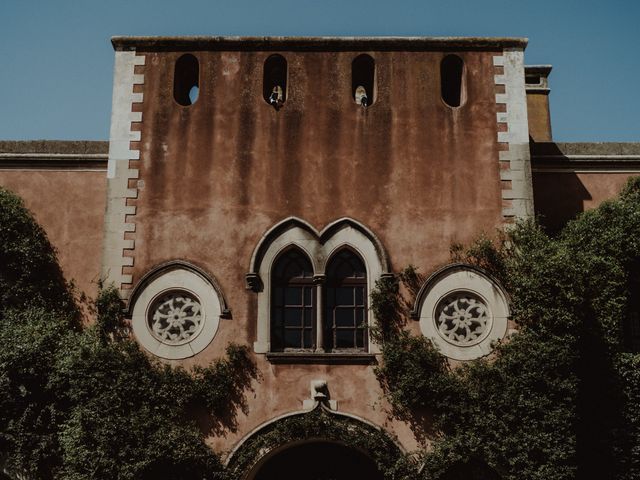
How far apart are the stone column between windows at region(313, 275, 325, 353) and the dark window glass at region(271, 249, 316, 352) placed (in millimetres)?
137

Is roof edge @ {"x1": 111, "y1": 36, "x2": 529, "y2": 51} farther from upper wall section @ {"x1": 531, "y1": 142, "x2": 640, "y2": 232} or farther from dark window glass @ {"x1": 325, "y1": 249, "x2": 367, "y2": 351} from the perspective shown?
dark window glass @ {"x1": 325, "y1": 249, "x2": 367, "y2": 351}

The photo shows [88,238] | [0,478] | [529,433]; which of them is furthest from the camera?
[88,238]

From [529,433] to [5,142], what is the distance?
36.8ft

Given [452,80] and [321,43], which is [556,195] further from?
[321,43]

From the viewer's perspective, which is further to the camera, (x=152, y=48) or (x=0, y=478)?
(x=152, y=48)

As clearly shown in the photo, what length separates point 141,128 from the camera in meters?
16.4

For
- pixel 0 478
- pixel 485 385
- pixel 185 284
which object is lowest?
pixel 0 478

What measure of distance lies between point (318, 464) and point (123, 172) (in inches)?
249

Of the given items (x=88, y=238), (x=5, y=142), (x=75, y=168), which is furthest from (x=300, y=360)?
(x=5, y=142)

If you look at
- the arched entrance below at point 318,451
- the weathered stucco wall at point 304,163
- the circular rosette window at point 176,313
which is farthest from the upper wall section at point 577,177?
the circular rosette window at point 176,313

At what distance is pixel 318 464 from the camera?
15.2 meters

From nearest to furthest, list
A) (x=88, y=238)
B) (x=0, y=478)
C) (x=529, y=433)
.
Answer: (x=529, y=433)
(x=0, y=478)
(x=88, y=238)

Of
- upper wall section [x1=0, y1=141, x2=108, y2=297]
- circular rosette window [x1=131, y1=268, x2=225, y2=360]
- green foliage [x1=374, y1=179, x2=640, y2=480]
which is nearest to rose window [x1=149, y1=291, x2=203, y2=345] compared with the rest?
circular rosette window [x1=131, y1=268, x2=225, y2=360]

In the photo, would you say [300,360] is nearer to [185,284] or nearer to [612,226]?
[185,284]
